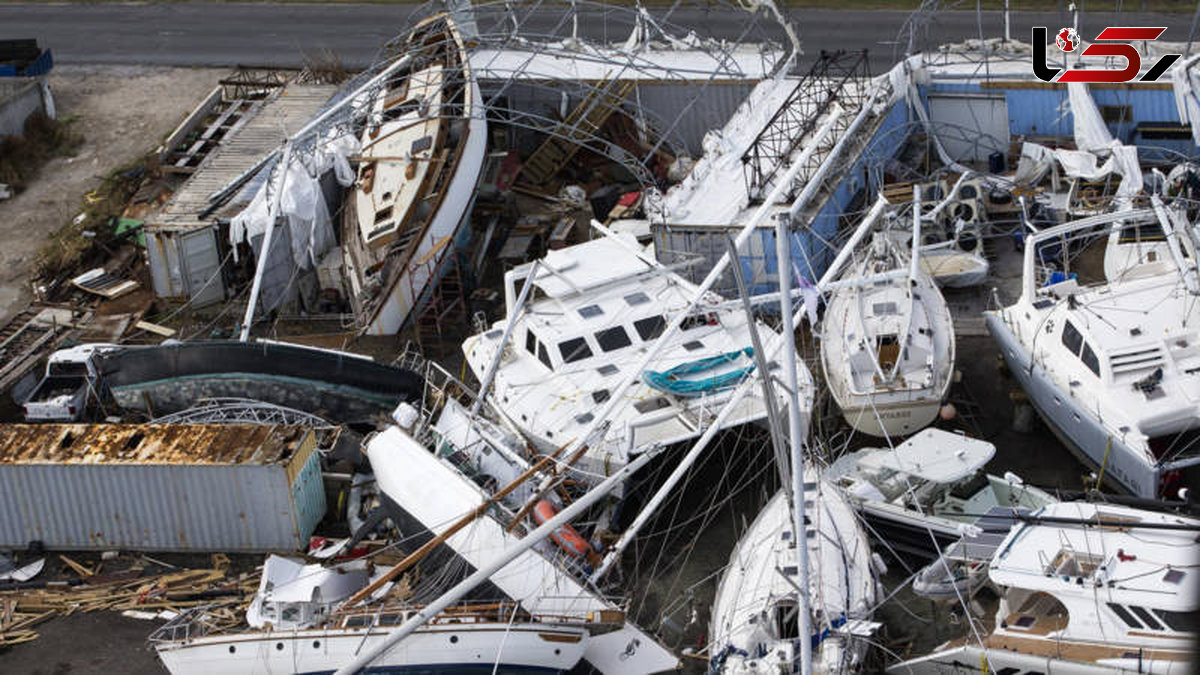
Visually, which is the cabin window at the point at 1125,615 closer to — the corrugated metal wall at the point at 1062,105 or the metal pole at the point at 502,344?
the metal pole at the point at 502,344

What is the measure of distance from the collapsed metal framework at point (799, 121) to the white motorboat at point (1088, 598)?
437 inches

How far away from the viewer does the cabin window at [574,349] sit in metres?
27.3

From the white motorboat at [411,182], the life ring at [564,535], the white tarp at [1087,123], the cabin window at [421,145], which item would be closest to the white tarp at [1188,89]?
the white tarp at [1087,123]

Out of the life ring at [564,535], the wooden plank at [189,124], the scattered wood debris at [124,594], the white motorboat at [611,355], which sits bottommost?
the scattered wood debris at [124,594]

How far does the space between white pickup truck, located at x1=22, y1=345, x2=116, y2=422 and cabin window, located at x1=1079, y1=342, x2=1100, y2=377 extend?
16934 mm

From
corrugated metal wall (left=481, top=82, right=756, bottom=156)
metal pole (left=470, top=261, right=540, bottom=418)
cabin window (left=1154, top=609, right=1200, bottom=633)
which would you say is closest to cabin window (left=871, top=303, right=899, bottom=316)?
metal pole (left=470, top=261, right=540, bottom=418)

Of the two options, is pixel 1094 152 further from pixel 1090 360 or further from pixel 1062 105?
pixel 1090 360

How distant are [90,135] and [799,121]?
1930 cm

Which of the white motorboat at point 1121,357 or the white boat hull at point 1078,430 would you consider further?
the white motorboat at point 1121,357

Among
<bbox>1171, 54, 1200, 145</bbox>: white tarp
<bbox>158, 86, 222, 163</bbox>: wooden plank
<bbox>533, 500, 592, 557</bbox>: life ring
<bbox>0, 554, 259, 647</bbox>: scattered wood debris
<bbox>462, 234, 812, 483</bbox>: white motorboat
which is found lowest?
<bbox>0, 554, 259, 647</bbox>: scattered wood debris

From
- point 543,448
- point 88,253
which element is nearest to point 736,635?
point 543,448

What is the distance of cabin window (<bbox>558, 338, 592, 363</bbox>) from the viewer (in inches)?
1075

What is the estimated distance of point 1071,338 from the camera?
2669 cm

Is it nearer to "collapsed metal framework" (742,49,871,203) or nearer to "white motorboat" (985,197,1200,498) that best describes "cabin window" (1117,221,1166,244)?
"white motorboat" (985,197,1200,498)
